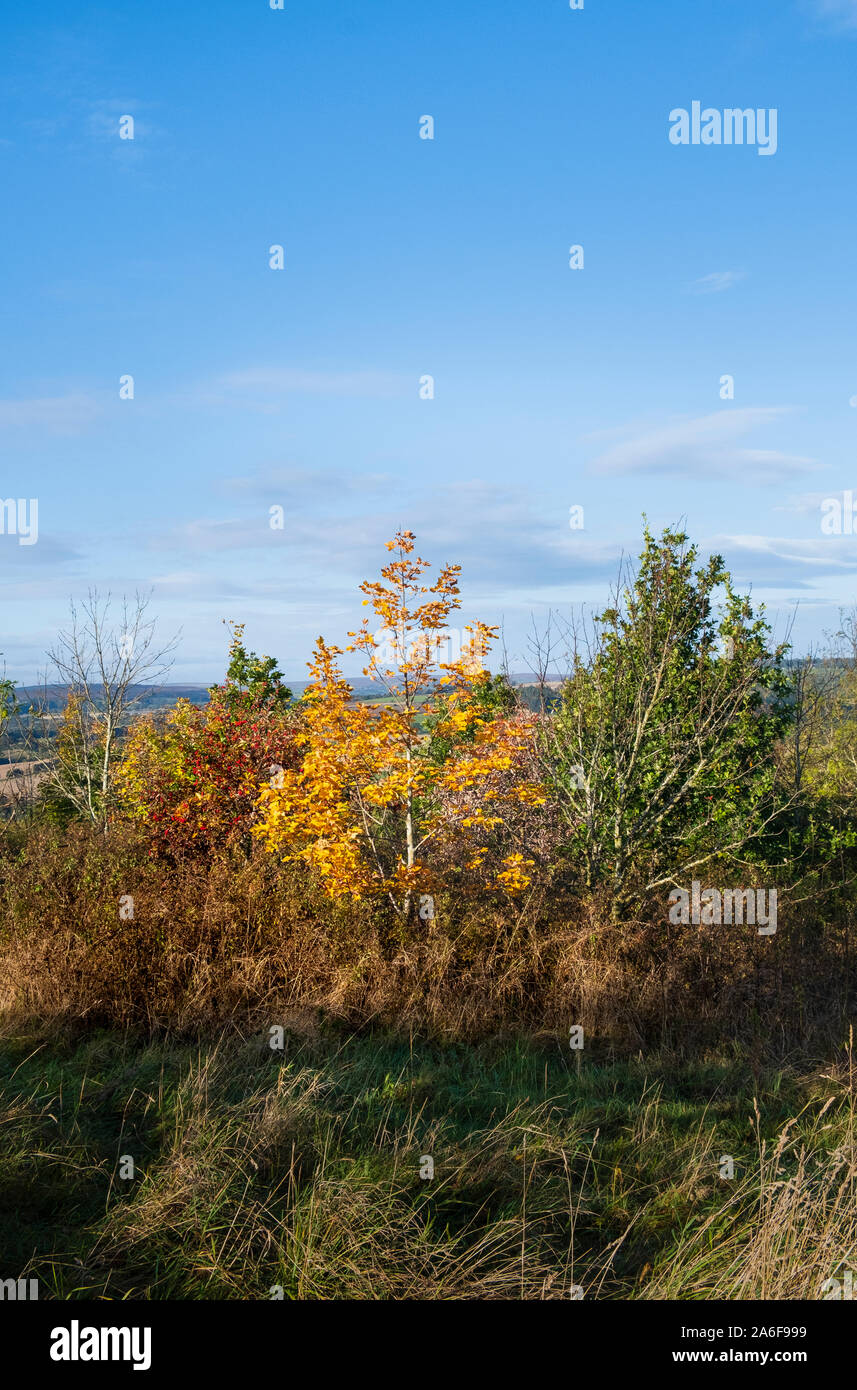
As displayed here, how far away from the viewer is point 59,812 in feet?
87.6

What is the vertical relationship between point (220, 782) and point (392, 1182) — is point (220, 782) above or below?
above

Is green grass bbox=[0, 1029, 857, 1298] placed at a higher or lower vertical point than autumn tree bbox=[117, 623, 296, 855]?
lower

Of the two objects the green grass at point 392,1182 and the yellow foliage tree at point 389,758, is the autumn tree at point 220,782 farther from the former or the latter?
the green grass at point 392,1182

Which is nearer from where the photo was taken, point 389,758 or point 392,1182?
point 392,1182

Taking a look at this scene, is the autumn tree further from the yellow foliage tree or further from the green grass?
the green grass

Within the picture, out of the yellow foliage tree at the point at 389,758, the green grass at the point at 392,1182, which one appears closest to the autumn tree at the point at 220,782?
the yellow foliage tree at the point at 389,758

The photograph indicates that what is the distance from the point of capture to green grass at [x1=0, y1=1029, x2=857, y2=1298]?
3.56 m

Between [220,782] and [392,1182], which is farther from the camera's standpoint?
[220,782]

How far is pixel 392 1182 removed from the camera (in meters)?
4.11

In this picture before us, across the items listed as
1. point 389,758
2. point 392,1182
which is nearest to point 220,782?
point 389,758

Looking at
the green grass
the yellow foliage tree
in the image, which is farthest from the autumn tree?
the green grass

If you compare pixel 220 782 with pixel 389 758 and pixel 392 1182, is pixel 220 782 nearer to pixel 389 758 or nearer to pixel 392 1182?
pixel 389 758
